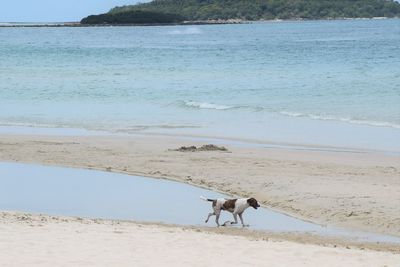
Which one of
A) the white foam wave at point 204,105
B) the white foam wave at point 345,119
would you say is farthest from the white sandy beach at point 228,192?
the white foam wave at point 204,105

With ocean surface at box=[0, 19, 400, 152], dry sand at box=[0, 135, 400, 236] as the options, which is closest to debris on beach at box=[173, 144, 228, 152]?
dry sand at box=[0, 135, 400, 236]

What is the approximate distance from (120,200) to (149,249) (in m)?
3.80

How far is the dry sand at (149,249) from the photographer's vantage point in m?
8.75

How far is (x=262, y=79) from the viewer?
40.2 meters

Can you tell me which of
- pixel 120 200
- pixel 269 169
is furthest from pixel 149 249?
pixel 269 169

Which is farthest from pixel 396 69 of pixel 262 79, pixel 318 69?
pixel 262 79

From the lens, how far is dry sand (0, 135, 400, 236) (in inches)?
467

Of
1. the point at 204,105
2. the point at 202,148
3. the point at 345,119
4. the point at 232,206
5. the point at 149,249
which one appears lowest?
the point at 204,105

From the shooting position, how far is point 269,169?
586 inches

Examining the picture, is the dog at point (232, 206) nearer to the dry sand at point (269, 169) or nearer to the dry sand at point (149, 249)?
the dry sand at point (149, 249)

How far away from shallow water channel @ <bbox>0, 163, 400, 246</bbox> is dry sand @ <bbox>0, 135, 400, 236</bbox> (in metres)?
0.35

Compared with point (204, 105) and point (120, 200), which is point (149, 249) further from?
point (204, 105)

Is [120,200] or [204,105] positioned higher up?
[120,200]

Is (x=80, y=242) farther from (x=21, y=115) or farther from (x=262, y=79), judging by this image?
(x=262, y=79)
